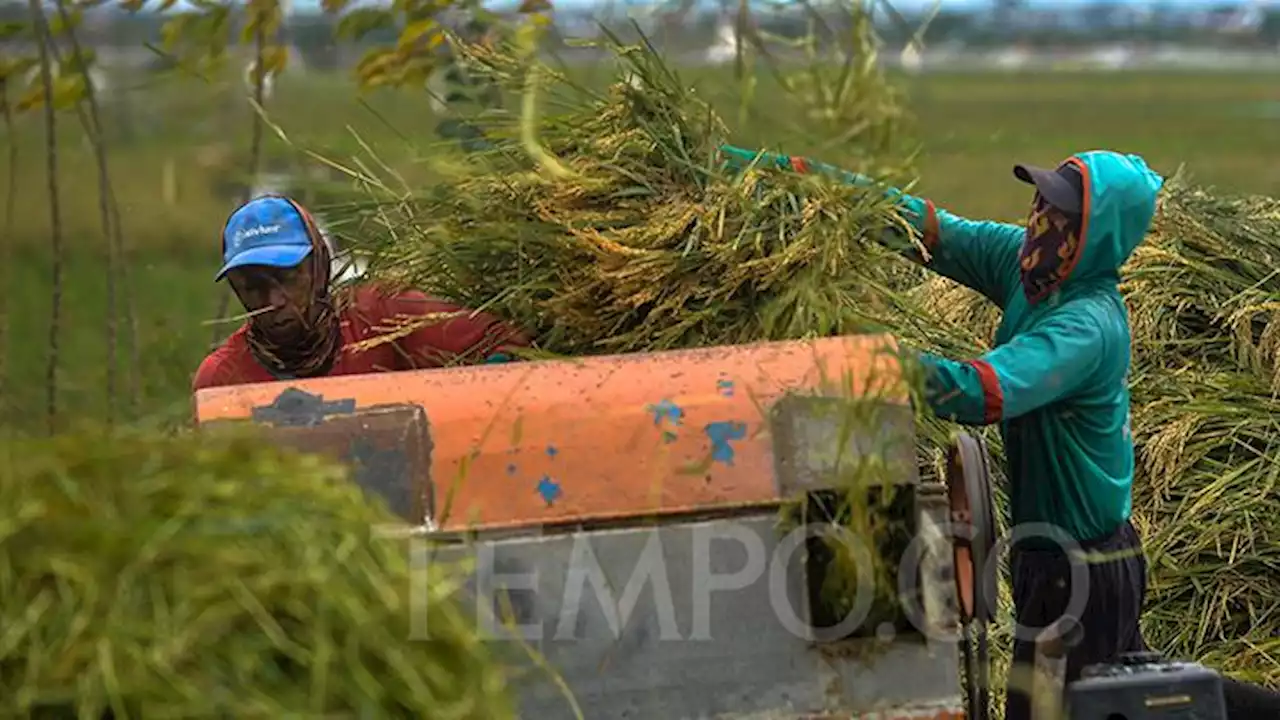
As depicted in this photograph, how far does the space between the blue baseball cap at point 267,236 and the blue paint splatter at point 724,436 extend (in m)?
1.54

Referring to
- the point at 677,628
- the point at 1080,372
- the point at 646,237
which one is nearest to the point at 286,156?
the point at 646,237

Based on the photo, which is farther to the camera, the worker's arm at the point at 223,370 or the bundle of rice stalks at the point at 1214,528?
the bundle of rice stalks at the point at 1214,528

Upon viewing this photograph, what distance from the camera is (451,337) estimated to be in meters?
4.08

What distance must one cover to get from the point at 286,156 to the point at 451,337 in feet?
33.0

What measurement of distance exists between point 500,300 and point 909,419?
1131 millimetres

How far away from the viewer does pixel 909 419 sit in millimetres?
3117

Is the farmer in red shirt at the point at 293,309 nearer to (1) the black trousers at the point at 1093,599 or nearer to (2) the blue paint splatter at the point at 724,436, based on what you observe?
(2) the blue paint splatter at the point at 724,436

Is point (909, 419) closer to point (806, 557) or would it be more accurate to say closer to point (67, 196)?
point (806, 557)

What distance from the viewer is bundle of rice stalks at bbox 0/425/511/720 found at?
7.79 feet

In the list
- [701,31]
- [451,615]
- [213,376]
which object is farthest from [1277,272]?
[451,615]

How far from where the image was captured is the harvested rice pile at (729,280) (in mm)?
3705

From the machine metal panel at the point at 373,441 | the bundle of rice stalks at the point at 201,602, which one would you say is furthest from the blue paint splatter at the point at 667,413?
the bundle of rice stalks at the point at 201,602

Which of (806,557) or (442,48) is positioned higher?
(442,48)

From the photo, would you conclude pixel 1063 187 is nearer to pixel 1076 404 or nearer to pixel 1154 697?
pixel 1076 404
